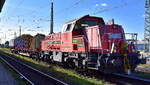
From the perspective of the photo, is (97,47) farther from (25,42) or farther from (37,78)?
(25,42)

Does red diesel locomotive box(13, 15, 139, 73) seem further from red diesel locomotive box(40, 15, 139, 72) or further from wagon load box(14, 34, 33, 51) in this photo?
wagon load box(14, 34, 33, 51)

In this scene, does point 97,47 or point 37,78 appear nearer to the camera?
point 97,47

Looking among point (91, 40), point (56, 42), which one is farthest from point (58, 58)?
point (91, 40)

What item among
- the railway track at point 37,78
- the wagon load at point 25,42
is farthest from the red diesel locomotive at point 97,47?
the wagon load at point 25,42

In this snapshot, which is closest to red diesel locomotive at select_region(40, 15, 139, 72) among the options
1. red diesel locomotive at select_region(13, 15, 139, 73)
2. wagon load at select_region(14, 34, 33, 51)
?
red diesel locomotive at select_region(13, 15, 139, 73)

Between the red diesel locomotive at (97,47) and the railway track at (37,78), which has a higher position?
the red diesel locomotive at (97,47)

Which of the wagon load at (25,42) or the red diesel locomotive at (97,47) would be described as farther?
the wagon load at (25,42)

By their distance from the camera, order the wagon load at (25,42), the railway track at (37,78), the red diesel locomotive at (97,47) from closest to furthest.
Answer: the railway track at (37,78), the red diesel locomotive at (97,47), the wagon load at (25,42)

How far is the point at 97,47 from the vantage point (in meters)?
14.0

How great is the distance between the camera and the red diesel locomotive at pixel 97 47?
13.0m

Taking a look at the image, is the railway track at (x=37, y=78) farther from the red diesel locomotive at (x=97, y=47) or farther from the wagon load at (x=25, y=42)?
the wagon load at (x=25, y=42)

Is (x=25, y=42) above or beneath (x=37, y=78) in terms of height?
above

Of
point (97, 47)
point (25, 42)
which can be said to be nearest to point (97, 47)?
point (97, 47)

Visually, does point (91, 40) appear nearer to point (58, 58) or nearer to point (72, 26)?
point (72, 26)
